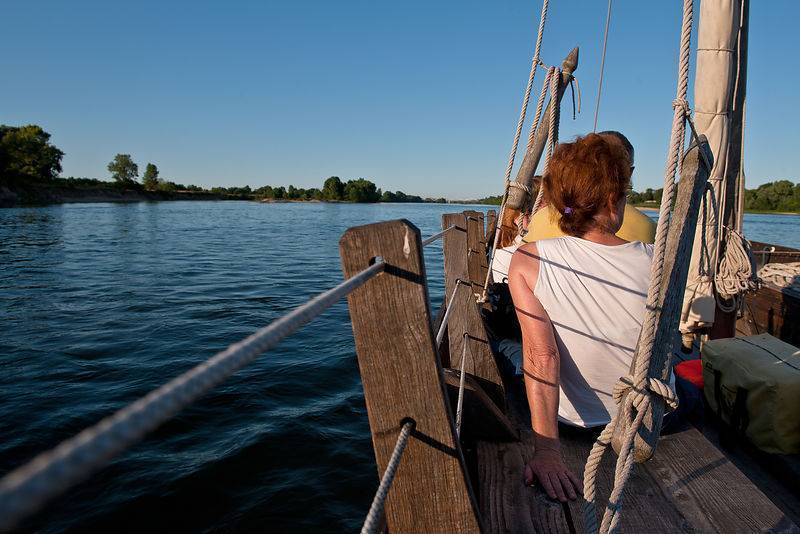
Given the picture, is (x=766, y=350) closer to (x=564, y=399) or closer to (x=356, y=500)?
(x=564, y=399)

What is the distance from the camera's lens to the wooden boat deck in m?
1.75

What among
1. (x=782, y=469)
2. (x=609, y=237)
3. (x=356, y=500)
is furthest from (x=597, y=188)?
(x=356, y=500)

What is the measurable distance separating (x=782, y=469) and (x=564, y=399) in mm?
1149

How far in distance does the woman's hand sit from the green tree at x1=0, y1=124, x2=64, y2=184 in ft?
282

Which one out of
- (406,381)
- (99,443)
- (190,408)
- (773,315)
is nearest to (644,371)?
(406,381)

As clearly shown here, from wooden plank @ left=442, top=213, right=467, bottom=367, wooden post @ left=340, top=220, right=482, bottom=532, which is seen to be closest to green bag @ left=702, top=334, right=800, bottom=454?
A: wooden plank @ left=442, top=213, right=467, bottom=367

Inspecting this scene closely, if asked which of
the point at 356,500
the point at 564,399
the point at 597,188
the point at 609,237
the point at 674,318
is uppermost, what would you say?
the point at 597,188

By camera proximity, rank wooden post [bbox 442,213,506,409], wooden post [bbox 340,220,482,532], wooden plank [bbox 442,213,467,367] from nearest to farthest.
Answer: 1. wooden post [bbox 340,220,482,532]
2. wooden post [bbox 442,213,506,409]
3. wooden plank [bbox 442,213,467,367]

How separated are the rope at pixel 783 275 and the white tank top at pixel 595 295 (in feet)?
14.3

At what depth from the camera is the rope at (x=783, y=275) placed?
521 cm

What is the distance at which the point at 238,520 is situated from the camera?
3439 millimetres

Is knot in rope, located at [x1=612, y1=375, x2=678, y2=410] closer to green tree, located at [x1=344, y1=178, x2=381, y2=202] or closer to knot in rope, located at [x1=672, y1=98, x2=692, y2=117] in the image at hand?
knot in rope, located at [x1=672, y1=98, x2=692, y2=117]

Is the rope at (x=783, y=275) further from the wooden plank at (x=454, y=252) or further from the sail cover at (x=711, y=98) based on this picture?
the wooden plank at (x=454, y=252)

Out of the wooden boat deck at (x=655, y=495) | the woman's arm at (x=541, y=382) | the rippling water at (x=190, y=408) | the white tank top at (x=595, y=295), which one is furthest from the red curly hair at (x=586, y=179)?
the rippling water at (x=190, y=408)
